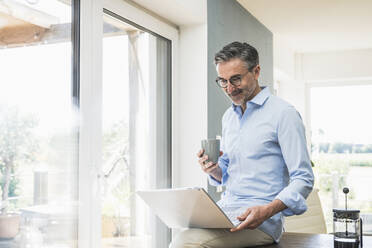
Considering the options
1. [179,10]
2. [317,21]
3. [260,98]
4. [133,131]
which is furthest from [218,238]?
[317,21]

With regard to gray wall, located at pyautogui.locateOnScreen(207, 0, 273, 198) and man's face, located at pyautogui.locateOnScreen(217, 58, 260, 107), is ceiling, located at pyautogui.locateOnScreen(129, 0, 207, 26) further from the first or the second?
man's face, located at pyautogui.locateOnScreen(217, 58, 260, 107)

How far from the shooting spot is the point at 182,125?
3.47 metres

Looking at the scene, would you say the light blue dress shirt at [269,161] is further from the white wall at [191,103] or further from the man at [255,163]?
the white wall at [191,103]

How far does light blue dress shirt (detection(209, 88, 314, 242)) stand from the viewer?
161 cm

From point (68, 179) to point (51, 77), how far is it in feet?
1.58

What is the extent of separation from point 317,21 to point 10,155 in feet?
11.8

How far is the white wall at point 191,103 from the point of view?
3.39 m

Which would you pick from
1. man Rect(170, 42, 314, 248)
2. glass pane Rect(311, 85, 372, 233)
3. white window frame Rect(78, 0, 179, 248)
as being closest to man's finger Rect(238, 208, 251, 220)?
man Rect(170, 42, 314, 248)

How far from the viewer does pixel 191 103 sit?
343cm

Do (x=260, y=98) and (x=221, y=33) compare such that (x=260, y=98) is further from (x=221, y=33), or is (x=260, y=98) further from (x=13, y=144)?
(x=221, y=33)

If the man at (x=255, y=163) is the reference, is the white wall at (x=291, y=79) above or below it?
above

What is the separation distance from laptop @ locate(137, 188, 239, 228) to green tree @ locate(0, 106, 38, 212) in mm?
678

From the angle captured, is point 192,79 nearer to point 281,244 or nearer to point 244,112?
point 244,112

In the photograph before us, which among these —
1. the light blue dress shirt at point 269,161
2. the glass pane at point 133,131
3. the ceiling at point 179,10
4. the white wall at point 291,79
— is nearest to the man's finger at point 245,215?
the light blue dress shirt at point 269,161
